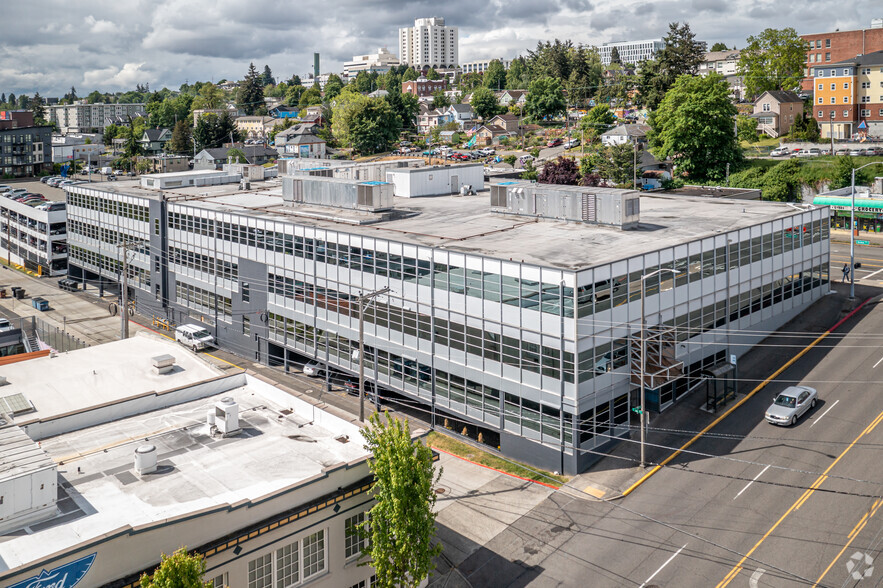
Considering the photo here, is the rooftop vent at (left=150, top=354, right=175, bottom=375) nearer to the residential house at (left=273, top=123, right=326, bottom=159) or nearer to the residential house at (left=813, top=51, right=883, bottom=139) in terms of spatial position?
the residential house at (left=813, top=51, right=883, bottom=139)

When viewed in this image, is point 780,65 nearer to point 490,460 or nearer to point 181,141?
point 490,460

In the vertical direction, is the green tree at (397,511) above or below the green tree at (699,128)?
below

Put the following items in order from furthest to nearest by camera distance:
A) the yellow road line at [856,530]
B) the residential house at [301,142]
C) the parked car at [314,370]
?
the residential house at [301,142], the parked car at [314,370], the yellow road line at [856,530]

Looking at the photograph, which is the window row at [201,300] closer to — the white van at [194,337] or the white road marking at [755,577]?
the white van at [194,337]

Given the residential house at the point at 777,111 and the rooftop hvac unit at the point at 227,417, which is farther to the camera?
the residential house at the point at 777,111

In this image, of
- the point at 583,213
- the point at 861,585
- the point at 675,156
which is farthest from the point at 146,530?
the point at 675,156

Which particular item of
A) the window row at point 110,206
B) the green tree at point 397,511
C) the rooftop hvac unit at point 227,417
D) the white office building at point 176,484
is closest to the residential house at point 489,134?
the window row at point 110,206

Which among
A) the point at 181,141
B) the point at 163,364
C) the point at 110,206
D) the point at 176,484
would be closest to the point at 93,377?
the point at 163,364
